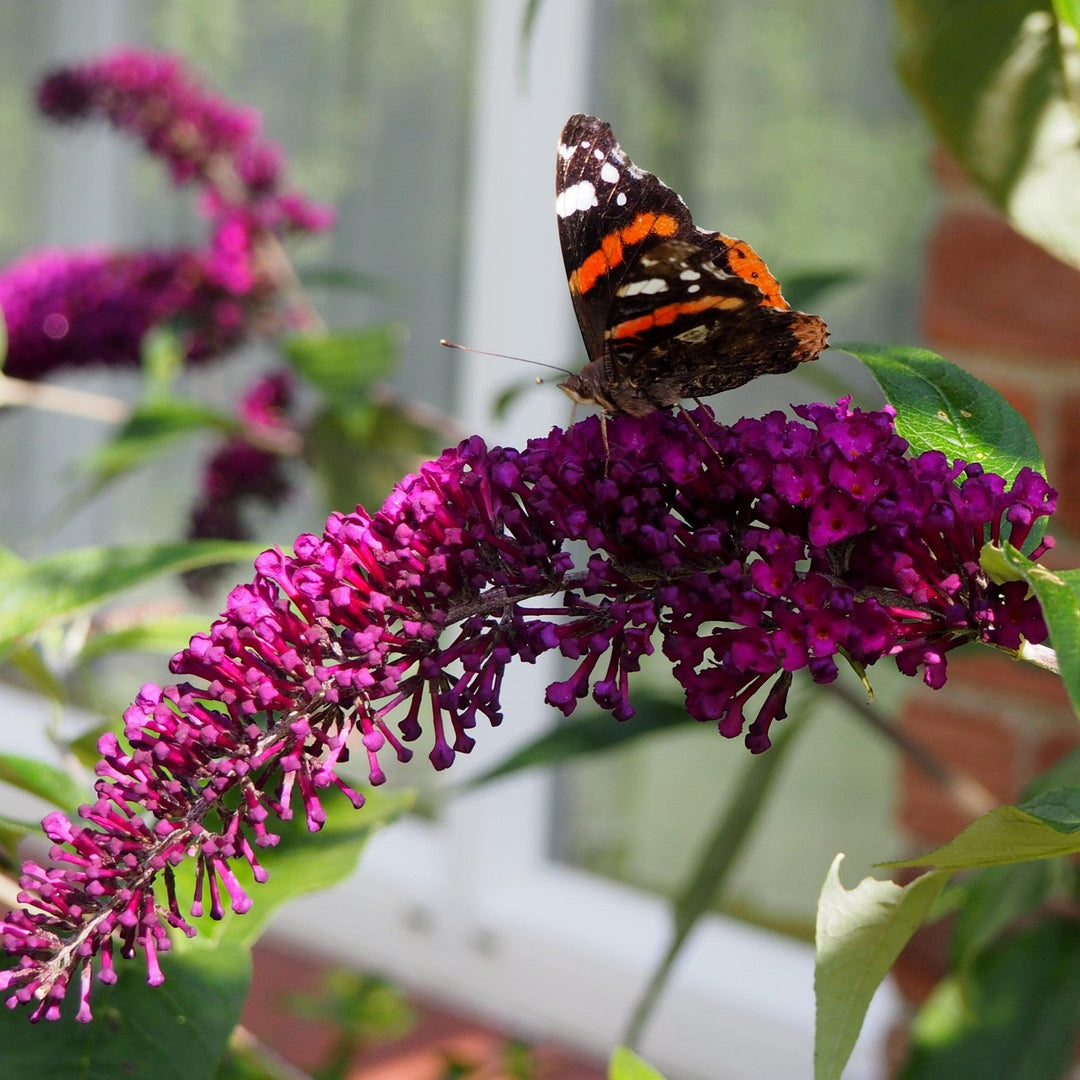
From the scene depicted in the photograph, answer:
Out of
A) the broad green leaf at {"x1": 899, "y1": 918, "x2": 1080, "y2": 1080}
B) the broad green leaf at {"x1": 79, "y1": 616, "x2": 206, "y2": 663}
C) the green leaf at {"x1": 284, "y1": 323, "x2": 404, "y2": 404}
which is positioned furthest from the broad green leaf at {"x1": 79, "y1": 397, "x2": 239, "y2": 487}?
the broad green leaf at {"x1": 899, "y1": 918, "x2": 1080, "y2": 1080}

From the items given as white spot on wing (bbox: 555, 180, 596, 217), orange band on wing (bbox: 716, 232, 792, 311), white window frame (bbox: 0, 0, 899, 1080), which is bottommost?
white window frame (bbox: 0, 0, 899, 1080)

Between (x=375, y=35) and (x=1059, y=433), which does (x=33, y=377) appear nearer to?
(x=375, y=35)

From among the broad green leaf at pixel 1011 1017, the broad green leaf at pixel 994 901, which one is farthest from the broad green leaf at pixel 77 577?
the broad green leaf at pixel 1011 1017

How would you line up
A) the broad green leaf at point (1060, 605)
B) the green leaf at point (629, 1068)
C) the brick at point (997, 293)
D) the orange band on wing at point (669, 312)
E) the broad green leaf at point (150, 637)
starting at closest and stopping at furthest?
1. the broad green leaf at point (1060, 605)
2. the green leaf at point (629, 1068)
3. the orange band on wing at point (669, 312)
4. the broad green leaf at point (150, 637)
5. the brick at point (997, 293)

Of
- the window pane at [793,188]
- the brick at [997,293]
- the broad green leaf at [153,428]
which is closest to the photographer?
the broad green leaf at [153,428]

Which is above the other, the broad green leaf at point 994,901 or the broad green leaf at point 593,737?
the broad green leaf at point 593,737

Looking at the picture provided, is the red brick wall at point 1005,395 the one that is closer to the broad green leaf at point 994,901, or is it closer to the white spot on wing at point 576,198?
the broad green leaf at point 994,901

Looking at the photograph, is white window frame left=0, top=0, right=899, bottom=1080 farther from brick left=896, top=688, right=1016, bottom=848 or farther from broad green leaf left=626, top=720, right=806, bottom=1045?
broad green leaf left=626, top=720, right=806, bottom=1045
